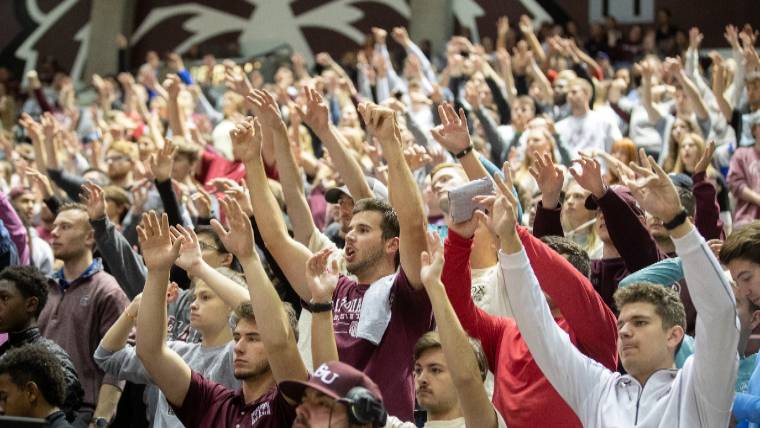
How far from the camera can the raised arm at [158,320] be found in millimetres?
3770

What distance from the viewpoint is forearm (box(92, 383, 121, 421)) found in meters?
5.11

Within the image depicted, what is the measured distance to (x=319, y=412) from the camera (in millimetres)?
3129

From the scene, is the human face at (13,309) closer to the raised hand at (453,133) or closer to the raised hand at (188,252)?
the raised hand at (188,252)

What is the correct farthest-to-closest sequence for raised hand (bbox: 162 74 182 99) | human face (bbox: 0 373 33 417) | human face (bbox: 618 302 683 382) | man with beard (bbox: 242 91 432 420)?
raised hand (bbox: 162 74 182 99) < human face (bbox: 0 373 33 417) < man with beard (bbox: 242 91 432 420) < human face (bbox: 618 302 683 382)

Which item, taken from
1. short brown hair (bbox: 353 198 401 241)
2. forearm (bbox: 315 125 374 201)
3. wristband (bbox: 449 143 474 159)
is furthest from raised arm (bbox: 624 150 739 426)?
forearm (bbox: 315 125 374 201)

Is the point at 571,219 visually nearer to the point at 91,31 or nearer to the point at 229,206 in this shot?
the point at 229,206

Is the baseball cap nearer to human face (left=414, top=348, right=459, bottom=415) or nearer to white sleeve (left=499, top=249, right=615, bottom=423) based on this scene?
human face (left=414, top=348, right=459, bottom=415)

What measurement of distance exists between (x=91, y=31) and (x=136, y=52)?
64 cm

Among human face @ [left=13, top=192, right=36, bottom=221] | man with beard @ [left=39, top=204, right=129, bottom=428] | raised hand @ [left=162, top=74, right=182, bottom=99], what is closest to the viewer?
man with beard @ [left=39, top=204, right=129, bottom=428]

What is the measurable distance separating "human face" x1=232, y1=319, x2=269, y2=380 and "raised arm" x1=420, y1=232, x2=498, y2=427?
0.58 m

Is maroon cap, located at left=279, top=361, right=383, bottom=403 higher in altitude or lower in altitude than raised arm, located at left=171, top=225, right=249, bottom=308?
higher

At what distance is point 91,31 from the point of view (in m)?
17.1

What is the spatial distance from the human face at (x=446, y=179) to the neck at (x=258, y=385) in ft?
4.07

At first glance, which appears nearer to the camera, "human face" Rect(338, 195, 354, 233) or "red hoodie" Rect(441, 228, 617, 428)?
"red hoodie" Rect(441, 228, 617, 428)
